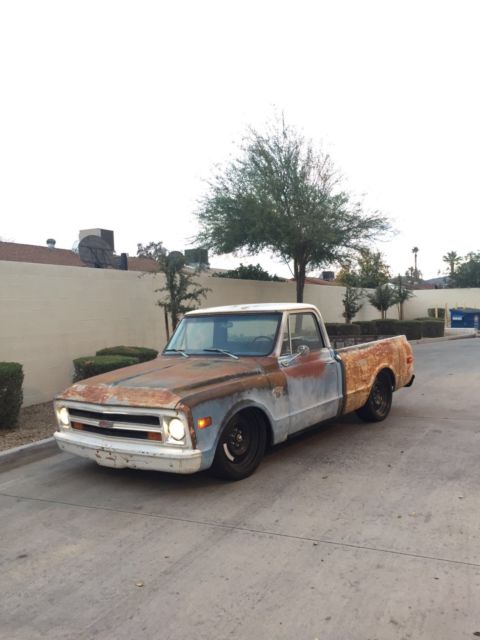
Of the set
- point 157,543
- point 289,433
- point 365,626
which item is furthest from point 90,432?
point 365,626

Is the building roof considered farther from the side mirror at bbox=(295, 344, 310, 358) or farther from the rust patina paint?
the side mirror at bbox=(295, 344, 310, 358)

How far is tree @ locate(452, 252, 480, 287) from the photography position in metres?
50.8

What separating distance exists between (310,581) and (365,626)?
19.9 inches

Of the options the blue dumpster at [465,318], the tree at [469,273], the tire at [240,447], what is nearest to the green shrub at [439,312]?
the blue dumpster at [465,318]

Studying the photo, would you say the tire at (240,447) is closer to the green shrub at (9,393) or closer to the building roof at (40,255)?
the green shrub at (9,393)

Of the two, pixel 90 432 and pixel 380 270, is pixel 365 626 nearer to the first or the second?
pixel 90 432

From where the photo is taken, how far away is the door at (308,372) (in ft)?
18.4

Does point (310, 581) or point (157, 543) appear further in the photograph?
point (157, 543)

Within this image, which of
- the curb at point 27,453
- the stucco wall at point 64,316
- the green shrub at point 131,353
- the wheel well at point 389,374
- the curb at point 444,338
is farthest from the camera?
the curb at point 444,338

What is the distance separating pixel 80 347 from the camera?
1068 centimetres

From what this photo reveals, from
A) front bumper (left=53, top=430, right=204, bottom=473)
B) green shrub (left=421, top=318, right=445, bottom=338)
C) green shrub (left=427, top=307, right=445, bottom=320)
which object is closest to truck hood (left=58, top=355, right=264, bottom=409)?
front bumper (left=53, top=430, right=204, bottom=473)

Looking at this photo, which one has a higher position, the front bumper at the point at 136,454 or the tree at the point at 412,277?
the tree at the point at 412,277

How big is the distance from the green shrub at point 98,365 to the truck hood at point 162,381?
3035mm

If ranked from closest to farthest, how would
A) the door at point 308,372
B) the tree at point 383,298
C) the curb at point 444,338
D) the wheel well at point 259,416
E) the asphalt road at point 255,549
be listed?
the asphalt road at point 255,549, the wheel well at point 259,416, the door at point 308,372, the curb at point 444,338, the tree at point 383,298
